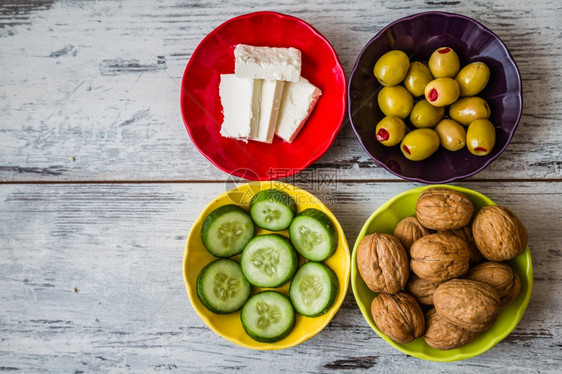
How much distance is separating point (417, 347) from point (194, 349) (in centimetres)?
62

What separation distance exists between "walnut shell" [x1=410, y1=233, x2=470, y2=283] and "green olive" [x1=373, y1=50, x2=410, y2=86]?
0.39 metres

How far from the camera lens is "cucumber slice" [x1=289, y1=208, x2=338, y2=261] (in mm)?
1094

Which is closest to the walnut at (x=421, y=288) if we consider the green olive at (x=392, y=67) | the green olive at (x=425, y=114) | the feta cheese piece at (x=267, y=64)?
the green olive at (x=425, y=114)

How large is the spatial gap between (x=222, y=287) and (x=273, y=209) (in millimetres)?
255

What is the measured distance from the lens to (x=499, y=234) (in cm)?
99

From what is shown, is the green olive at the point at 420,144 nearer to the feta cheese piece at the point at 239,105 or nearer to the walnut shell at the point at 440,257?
the walnut shell at the point at 440,257

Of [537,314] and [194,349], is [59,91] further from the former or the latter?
[537,314]

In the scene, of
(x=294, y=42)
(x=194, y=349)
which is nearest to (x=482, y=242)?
(x=294, y=42)

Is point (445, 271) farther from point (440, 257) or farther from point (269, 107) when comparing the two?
point (269, 107)

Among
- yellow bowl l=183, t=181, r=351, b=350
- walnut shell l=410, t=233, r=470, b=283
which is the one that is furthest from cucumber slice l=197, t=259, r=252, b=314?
walnut shell l=410, t=233, r=470, b=283

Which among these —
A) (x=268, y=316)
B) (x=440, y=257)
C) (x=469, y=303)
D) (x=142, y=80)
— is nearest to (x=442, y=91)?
(x=440, y=257)

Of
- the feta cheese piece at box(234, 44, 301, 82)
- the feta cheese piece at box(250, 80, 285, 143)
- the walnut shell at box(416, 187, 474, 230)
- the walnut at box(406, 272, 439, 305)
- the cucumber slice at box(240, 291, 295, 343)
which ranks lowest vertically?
the cucumber slice at box(240, 291, 295, 343)

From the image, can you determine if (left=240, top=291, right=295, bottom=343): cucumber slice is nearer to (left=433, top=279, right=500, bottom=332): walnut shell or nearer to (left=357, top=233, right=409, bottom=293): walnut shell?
(left=357, top=233, right=409, bottom=293): walnut shell

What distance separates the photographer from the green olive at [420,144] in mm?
1060
